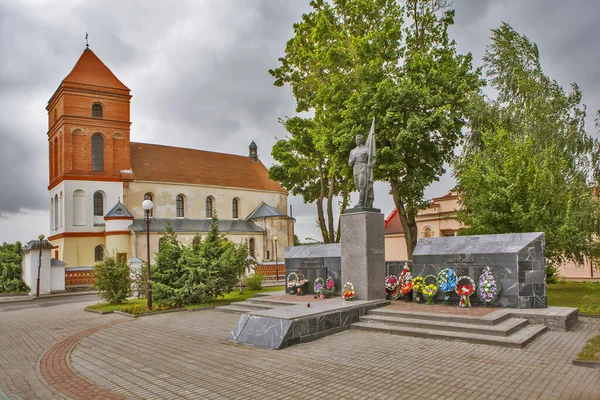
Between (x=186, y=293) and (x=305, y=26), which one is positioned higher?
(x=305, y=26)

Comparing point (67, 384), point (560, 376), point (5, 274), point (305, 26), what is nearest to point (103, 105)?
point (5, 274)

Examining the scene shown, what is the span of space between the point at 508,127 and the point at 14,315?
23.2 m

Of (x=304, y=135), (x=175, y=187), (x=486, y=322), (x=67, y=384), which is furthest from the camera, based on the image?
(x=175, y=187)

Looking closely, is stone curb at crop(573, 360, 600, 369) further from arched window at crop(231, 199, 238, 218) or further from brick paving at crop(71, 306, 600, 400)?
arched window at crop(231, 199, 238, 218)

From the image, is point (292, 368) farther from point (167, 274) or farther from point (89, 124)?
point (89, 124)

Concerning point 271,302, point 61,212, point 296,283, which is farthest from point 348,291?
point 61,212

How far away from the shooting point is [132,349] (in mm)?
9461

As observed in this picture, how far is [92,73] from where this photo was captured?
40.4 metres

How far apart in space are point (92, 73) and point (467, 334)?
135ft

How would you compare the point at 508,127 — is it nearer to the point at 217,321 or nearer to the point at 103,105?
the point at 217,321

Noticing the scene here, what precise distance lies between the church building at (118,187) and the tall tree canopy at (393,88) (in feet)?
54.3

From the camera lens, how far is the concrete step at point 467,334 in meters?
8.57

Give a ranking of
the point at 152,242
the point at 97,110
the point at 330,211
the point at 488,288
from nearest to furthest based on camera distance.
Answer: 1. the point at 488,288
2. the point at 330,211
3. the point at 152,242
4. the point at 97,110

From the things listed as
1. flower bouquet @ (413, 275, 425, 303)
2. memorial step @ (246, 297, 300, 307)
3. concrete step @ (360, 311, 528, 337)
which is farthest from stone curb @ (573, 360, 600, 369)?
memorial step @ (246, 297, 300, 307)
